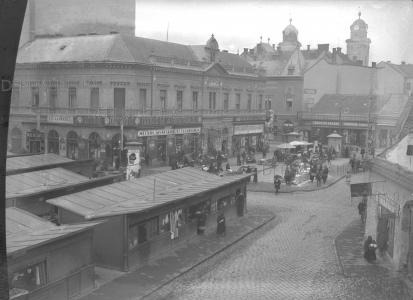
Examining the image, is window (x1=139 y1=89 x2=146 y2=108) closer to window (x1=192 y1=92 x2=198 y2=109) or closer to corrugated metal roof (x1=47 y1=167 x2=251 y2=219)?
window (x1=192 y1=92 x2=198 y2=109)

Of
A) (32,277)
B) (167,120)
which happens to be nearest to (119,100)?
(167,120)

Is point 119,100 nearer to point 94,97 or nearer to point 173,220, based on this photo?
point 94,97

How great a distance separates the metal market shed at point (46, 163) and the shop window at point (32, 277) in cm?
298

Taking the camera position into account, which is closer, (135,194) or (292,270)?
(292,270)

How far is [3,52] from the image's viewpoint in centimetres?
367

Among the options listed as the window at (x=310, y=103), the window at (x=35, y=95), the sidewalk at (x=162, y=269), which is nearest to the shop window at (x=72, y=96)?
the window at (x=35, y=95)

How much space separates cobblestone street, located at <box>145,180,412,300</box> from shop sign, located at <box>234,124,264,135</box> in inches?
728

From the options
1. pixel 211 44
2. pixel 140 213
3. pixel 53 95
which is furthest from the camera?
pixel 211 44

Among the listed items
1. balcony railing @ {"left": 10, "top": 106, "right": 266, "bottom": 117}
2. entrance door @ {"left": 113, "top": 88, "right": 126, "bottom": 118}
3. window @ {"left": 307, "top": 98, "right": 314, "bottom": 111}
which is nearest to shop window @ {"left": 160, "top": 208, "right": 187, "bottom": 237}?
balcony railing @ {"left": 10, "top": 106, "right": 266, "bottom": 117}

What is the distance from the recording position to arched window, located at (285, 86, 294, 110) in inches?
1813

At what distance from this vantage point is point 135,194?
39.1 feet

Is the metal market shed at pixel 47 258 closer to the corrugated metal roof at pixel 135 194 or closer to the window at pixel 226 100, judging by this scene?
the corrugated metal roof at pixel 135 194

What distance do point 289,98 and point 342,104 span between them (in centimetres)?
601

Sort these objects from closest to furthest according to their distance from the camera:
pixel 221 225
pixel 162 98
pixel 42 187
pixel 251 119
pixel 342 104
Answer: pixel 42 187 < pixel 221 225 < pixel 162 98 < pixel 251 119 < pixel 342 104
